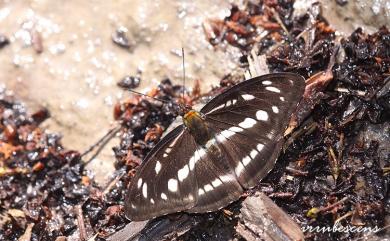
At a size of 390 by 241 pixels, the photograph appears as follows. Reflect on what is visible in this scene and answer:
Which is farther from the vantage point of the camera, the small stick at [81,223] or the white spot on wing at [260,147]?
the small stick at [81,223]

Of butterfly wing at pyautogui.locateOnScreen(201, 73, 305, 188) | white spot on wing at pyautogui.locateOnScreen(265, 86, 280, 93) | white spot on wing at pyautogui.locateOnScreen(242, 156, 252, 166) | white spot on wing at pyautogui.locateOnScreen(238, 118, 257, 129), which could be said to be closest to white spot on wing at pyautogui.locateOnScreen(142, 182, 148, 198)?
butterfly wing at pyautogui.locateOnScreen(201, 73, 305, 188)

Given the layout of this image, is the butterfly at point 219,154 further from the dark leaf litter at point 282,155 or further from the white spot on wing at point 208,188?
the dark leaf litter at point 282,155

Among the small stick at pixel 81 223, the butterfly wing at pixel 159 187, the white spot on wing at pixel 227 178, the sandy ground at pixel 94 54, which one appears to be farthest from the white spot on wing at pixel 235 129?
the small stick at pixel 81 223

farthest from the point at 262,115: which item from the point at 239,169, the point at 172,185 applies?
the point at 172,185

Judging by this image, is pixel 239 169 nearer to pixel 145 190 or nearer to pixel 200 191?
pixel 200 191

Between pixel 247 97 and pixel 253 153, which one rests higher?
pixel 247 97
